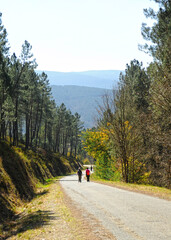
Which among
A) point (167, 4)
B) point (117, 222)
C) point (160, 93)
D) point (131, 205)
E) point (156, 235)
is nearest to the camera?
point (156, 235)

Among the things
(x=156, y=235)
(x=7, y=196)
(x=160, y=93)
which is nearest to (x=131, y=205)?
(x=156, y=235)

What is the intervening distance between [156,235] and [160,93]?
42.9 feet

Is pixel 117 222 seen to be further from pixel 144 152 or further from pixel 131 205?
pixel 144 152

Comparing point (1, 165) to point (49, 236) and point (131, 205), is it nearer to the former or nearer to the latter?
point (131, 205)

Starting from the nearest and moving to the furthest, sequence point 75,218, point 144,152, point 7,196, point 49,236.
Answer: point 49,236 < point 75,218 < point 7,196 < point 144,152

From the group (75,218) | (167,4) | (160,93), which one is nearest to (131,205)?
(75,218)

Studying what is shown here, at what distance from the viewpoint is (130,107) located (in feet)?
83.6

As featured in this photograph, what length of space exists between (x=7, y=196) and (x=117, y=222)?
30.0ft

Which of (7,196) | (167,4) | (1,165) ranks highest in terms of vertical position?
(167,4)

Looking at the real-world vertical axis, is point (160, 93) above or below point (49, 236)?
above

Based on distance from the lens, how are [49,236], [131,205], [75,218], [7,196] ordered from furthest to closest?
[7,196]
[131,205]
[75,218]
[49,236]

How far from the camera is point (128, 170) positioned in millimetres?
25375

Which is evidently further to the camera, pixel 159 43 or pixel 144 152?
pixel 144 152

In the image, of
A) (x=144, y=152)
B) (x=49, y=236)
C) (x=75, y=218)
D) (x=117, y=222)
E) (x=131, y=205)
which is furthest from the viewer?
(x=144, y=152)
